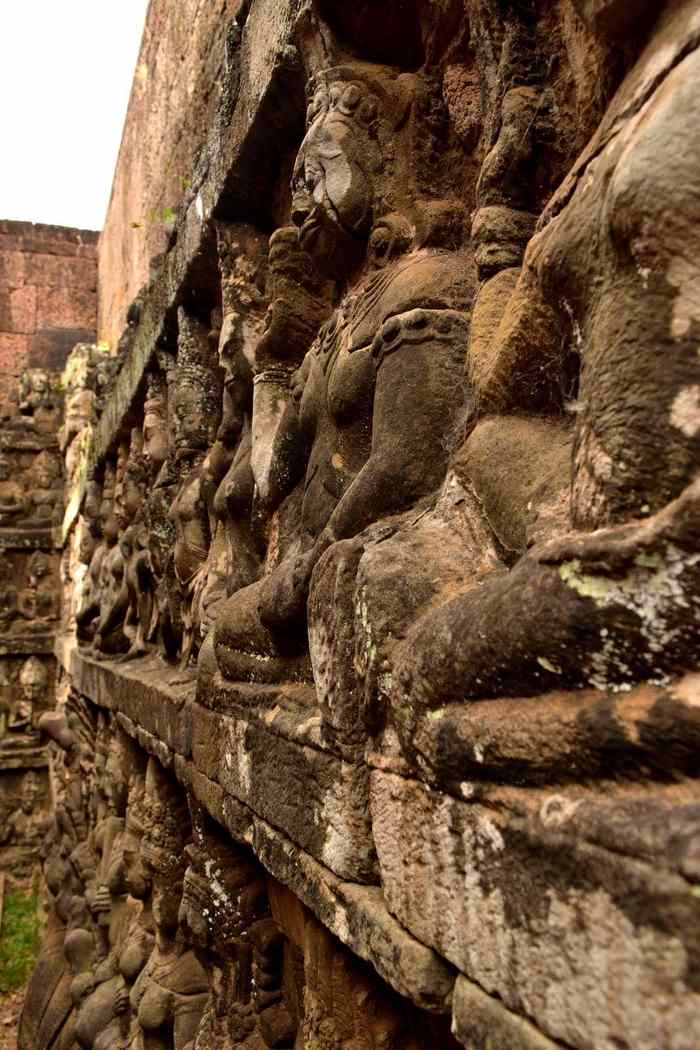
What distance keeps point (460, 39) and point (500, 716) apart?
1738 millimetres

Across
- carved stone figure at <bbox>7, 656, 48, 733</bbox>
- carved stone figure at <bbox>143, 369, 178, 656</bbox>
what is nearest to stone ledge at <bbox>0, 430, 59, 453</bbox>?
carved stone figure at <bbox>7, 656, 48, 733</bbox>

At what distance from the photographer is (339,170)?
84.0 inches

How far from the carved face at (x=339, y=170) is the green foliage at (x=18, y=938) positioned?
6578 mm

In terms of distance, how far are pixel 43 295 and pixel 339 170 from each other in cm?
1201

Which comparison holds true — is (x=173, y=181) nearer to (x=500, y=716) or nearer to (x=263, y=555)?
(x=263, y=555)

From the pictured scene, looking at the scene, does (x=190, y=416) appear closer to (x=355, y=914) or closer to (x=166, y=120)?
(x=166, y=120)

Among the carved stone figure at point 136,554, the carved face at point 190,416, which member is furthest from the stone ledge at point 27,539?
the carved face at point 190,416

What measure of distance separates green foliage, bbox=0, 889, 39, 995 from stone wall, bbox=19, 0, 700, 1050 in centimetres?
349

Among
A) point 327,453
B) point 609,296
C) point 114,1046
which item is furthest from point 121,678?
point 609,296

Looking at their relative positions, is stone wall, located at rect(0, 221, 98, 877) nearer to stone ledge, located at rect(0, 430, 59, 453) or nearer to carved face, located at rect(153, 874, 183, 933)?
stone ledge, located at rect(0, 430, 59, 453)

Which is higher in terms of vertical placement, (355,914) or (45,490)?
(45,490)

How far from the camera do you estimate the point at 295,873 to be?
1830mm

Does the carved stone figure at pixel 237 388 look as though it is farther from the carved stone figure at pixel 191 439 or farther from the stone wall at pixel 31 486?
the stone wall at pixel 31 486

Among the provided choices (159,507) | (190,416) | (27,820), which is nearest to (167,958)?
(159,507)
